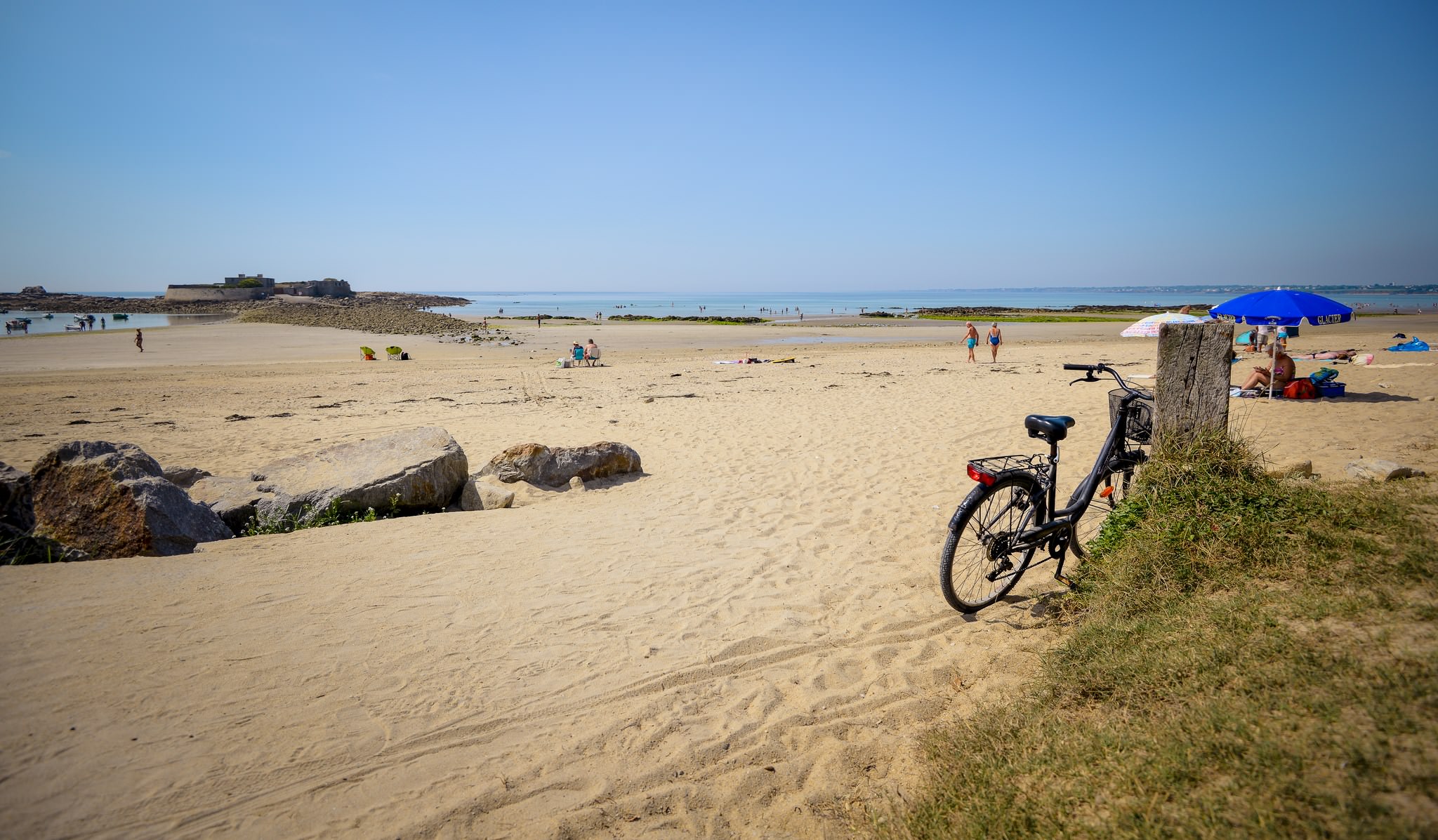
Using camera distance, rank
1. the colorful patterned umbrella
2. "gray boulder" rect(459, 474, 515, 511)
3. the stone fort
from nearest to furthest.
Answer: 1. "gray boulder" rect(459, 474, 515, 511)
2. the colorful patterned umbrella
3. the stone fort

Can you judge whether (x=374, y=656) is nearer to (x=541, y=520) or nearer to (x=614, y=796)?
(x=614, y=796)

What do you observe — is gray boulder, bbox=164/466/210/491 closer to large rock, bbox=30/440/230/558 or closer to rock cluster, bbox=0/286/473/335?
large rock, bbox=30/440/230/558

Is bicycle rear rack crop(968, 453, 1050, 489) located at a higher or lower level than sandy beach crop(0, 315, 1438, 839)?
higher

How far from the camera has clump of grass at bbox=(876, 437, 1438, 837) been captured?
6.87 ft

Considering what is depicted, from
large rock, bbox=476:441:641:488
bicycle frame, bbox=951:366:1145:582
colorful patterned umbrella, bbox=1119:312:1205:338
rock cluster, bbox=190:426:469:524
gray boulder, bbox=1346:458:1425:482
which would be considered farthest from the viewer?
colorful patterned umbrella, bbox=1119:312:1205:338

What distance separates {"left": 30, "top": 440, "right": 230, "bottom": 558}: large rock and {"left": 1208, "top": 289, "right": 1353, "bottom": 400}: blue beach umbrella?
612 inches

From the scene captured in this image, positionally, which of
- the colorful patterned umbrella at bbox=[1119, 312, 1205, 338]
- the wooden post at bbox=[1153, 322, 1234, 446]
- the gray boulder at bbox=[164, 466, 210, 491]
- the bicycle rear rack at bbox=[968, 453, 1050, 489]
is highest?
the colorful patterned umbrella at bbox=[1119, 312, 1205, 338]

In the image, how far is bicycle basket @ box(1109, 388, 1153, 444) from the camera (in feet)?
16.3

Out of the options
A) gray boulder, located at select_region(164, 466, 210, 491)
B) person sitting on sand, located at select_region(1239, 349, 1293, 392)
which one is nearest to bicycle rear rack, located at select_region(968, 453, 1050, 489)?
gray boulder, located at select_region(164, 466, 210, 491)

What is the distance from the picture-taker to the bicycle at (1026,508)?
176 inches

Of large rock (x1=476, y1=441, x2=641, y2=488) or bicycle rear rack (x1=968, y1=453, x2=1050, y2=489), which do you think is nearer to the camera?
bicycle rear rack (x1=968, y1=453, x2=1050, y2=489)

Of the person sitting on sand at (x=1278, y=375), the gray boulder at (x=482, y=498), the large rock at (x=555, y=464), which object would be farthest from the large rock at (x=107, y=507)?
the person sitting on sand at (x=1278, y=375)

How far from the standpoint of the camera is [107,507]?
18.8ft

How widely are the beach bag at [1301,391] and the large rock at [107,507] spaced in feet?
56.0
